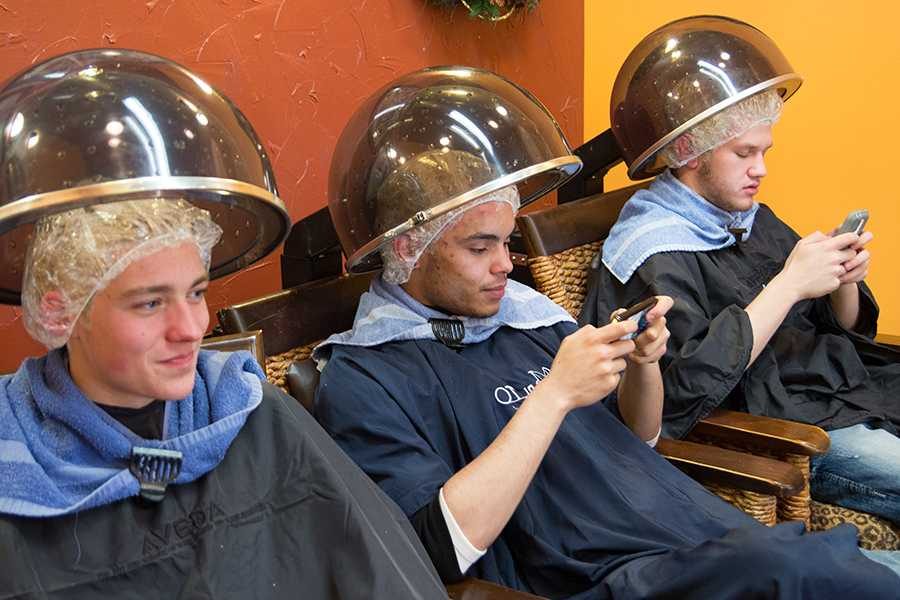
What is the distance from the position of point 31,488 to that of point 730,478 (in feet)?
4.20

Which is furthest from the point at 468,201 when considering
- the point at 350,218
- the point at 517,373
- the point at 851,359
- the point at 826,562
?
the point at 851,359

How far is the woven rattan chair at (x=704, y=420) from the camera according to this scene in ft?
6.72

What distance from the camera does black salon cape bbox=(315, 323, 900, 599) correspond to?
150 centimetres

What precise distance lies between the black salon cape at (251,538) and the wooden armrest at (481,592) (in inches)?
3.2

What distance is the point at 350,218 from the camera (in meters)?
1.78

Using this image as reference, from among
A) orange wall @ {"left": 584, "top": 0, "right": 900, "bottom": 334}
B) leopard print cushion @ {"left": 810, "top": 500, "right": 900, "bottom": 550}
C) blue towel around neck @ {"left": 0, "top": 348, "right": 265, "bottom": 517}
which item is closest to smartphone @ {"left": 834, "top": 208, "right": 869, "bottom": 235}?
leopard print cushion @ {"left": 810, "top": 500, "right": 900, "bottom": 550}

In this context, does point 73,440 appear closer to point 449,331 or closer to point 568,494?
point 449,331

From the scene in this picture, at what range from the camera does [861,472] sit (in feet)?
7.07

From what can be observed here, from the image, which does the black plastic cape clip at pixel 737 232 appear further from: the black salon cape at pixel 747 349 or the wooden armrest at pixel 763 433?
the wooden armrest at pixel 763 433

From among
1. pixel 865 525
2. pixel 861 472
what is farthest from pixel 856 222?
pixel 865 525

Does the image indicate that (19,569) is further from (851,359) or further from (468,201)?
(851,359)

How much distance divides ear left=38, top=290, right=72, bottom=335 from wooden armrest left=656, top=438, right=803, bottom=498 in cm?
126

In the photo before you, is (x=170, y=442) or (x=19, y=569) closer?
(x=19, y=569)

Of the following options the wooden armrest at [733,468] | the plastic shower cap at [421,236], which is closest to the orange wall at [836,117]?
the wooden armrest at [733,468]
